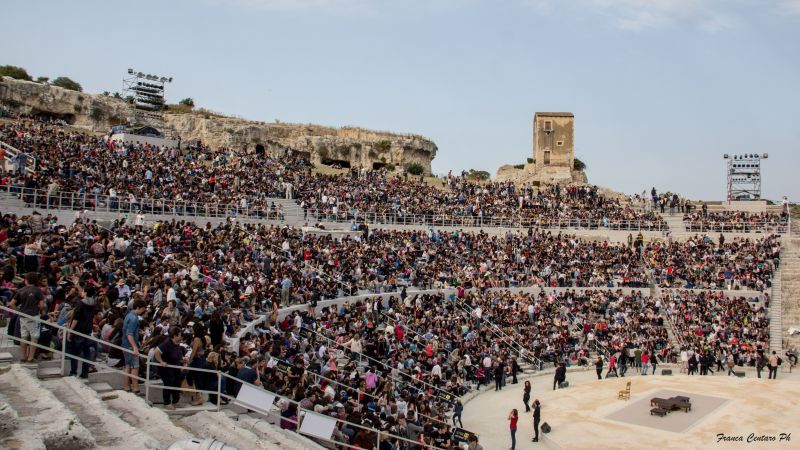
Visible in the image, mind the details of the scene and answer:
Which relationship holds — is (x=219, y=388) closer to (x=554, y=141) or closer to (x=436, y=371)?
(x=436, y=371)

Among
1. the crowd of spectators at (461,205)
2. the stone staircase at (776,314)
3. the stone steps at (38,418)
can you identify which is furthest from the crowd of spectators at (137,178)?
the stone staircase at (776,314)

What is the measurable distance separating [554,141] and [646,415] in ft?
147

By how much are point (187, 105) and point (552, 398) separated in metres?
53.0

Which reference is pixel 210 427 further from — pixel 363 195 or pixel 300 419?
pixel 363 195

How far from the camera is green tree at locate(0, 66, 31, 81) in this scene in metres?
53.2

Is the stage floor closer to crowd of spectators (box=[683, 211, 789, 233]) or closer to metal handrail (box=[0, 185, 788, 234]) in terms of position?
metal handrail (box=[0, 185, 788, 234])

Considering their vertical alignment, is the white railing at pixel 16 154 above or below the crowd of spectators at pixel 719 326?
above

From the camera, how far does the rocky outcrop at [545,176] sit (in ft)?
199

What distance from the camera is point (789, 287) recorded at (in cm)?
3431

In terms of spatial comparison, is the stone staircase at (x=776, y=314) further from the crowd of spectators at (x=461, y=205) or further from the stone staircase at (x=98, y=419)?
the stone staircase at (x=98, y=419)

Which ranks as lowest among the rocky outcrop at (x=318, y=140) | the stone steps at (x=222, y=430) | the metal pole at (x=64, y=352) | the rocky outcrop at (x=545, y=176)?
the stone steps at (x=222, y=430)

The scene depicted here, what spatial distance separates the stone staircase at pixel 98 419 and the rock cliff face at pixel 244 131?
46.2 meters

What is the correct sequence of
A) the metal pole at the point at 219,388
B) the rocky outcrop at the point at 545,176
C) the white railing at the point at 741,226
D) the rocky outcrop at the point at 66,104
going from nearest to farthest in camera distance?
the metal pole at the point at 219,388
the white railing at the point at 741,226
the rocky outcrop at the point at 66,104
the rocky outcrop at the point at 545,176

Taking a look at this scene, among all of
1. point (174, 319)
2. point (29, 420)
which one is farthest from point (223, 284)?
point (29, 420)
